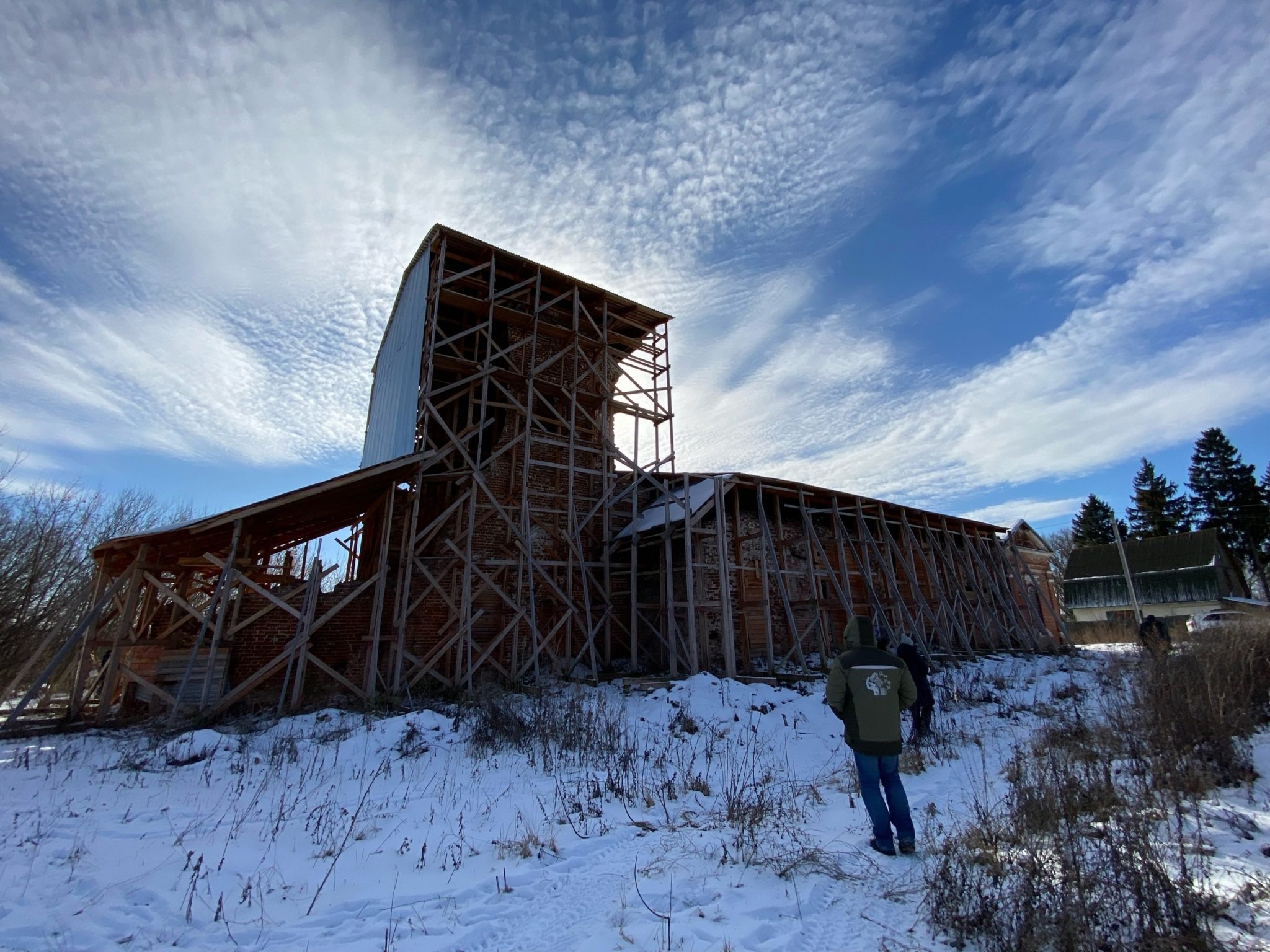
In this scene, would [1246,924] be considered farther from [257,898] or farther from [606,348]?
[606,348]

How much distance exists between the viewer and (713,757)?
7871 mm

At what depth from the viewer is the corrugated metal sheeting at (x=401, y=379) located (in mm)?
13383

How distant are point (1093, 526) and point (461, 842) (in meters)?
55.5

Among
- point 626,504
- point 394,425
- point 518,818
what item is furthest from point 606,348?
point 518,818

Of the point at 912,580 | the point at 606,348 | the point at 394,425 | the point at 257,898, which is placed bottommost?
the point at 257,898

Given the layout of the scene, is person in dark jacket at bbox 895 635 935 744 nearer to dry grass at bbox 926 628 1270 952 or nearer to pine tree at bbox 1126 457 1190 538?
dry grass at bbox 926 628 1270 952

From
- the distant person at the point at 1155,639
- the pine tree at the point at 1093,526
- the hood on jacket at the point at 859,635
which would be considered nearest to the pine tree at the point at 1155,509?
the pine tree at the point at 1093,526

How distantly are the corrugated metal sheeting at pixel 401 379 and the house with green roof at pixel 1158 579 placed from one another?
→ 123 feet

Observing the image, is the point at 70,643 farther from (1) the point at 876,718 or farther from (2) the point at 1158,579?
(2) the point at 1158,579

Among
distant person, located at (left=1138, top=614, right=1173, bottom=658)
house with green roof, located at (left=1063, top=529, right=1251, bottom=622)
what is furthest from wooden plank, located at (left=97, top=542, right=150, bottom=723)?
house with green roof, located at (left=1063, top=529, right=1251, bottom=622)

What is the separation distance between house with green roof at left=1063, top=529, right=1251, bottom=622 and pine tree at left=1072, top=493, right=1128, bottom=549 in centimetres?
604

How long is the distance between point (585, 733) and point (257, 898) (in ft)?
15.2

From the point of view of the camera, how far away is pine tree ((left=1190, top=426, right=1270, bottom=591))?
124 feet

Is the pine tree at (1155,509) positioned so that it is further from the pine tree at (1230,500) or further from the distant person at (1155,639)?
the distant person at (1155,639)
